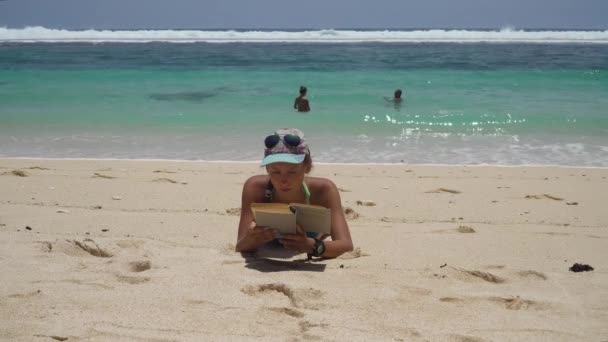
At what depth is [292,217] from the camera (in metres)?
3.33

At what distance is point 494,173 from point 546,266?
351cm

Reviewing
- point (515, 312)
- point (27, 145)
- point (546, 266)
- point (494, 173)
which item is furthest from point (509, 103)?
point (515, 312)

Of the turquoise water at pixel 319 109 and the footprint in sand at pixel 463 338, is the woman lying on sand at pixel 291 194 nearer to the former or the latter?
the footprint in sand at pixel 463 338

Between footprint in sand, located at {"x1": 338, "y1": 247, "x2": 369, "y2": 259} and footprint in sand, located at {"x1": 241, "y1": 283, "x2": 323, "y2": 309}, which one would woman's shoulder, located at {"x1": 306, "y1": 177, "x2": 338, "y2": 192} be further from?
footprint in sand, located at {"x1": 241, "y1": 283, "x2": 323, "y2": 309}

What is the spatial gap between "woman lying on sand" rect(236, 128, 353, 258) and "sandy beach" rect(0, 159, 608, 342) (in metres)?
0.12

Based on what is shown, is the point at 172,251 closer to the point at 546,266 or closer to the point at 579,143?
the point at 546,266

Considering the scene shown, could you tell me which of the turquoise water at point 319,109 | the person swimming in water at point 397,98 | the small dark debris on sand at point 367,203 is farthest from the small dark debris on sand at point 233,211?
the person swimming in water at point 397,98

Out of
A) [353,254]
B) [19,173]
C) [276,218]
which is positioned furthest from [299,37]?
[276,218]

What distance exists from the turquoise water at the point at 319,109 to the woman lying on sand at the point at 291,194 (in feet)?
15.1

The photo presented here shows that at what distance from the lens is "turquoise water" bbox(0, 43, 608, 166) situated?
908 centimetres

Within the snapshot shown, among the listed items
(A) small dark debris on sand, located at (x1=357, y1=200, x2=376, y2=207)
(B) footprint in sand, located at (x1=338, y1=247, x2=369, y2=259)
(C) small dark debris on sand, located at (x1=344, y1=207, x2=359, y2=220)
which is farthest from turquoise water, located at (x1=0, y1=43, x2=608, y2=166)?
(B) footprint in sand, located at (x1=338, y1=247, x2=369, y2=259)

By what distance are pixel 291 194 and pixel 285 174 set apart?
214 millimetres

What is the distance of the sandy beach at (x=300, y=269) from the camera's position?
2770 millimetres

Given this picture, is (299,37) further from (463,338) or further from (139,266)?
(463,338)
